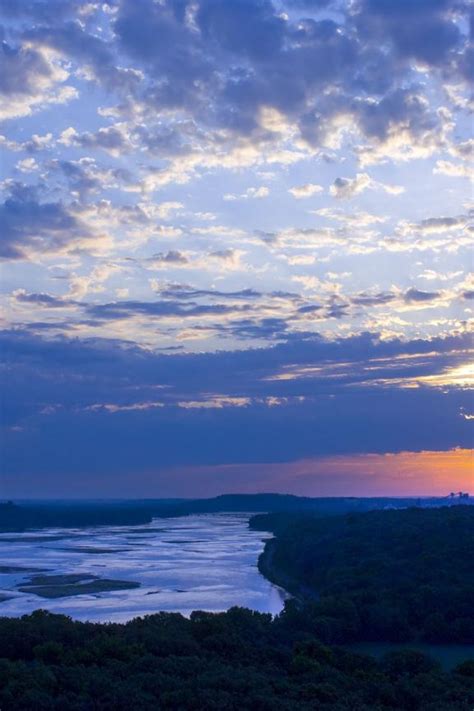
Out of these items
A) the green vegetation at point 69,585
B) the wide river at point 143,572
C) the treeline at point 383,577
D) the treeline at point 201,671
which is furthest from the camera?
the green vegetation at point 69,585

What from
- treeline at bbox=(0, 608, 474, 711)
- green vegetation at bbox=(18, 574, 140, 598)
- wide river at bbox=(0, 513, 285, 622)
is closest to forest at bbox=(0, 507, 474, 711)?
treeline at bbox=(0, 608, 474, 711)

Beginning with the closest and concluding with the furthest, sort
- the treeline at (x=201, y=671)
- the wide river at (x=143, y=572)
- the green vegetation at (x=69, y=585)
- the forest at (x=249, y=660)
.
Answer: the treeline at (x=201, y=671) → the forest at (x=249, y=660) → the wide river at (x=143, y=572) → the green vegetation at (x=69, y=585)

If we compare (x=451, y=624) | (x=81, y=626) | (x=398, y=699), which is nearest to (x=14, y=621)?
(x=81, y=626)

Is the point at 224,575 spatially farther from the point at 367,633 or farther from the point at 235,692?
the point at 235,692

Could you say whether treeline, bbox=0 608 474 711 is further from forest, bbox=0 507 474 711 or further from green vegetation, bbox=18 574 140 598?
green vegetation, bbox=18 574 140 598

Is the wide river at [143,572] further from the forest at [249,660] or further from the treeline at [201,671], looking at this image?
the treeline at [201,671]

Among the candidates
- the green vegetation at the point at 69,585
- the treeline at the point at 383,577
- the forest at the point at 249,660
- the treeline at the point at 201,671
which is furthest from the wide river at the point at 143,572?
the treeline at the point at 201,671
